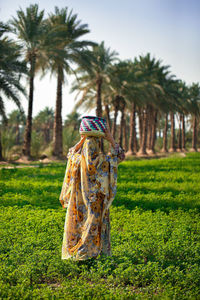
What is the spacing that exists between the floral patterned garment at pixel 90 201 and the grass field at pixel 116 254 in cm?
22

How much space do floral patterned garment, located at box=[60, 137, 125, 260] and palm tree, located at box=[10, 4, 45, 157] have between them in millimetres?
17334

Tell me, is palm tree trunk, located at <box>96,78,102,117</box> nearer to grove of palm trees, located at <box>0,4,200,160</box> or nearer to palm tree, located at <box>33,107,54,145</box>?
grove of palm trees, located at <box>0,4,200,160</box>

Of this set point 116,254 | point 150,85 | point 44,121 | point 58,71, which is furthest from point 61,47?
point 44,121

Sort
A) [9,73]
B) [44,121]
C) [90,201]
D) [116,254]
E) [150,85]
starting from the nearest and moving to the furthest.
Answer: [90,201] → [116,254] → [9,73] → [150,85] → [44,121]

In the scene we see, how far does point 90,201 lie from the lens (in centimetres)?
425

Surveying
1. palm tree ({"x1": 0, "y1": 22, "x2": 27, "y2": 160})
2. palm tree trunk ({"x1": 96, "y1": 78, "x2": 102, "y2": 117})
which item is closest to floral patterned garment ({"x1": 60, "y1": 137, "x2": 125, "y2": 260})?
palm tree ({"x1": 0, "y1": 22, "x2": 27, "y2": 160})

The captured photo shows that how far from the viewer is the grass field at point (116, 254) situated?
369 cm

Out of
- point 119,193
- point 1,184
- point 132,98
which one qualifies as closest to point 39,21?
point 132,98

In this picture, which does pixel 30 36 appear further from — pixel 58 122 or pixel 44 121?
pixel 44 121

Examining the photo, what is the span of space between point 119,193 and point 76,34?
56.5ft

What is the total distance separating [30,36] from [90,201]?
18.9 meters

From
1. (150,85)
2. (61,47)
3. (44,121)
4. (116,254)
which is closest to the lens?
(116,254)

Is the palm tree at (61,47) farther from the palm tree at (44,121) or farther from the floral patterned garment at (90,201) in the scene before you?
the palm tree at (44,121)

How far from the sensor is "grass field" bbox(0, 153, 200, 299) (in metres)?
3.69
